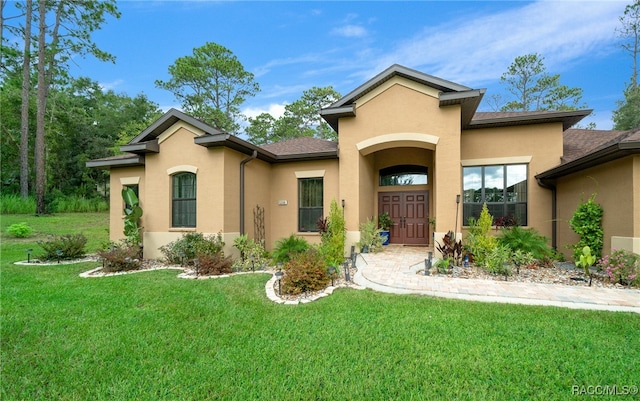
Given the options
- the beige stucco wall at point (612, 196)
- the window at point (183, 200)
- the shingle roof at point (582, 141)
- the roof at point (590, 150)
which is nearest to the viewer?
the roof at point (590, 150)

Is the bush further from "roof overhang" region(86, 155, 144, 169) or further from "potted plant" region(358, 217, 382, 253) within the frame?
"potted plant" region(358, 217, 382, 253)

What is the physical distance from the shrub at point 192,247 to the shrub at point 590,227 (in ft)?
33.4

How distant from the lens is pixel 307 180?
11.8 metres

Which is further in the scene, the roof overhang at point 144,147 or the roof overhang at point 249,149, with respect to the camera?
the roof overhang at point 144,147

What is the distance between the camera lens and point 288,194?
11.9m

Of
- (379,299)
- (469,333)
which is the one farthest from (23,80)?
(469,333)

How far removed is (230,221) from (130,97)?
29.9 m

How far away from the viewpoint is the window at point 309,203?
38.2 feet

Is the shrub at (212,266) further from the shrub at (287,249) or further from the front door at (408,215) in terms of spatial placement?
the front door at (408,215)

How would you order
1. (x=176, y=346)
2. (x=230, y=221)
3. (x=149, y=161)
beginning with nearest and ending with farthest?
(x=176, y=346), (x=230, y=221), (x=149, y=161)

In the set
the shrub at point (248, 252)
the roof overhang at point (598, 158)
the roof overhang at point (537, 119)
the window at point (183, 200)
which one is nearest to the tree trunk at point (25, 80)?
the window at point (183, 200)

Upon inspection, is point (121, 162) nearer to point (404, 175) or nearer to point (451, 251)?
point (404, 175)

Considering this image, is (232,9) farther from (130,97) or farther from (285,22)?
(130,97)

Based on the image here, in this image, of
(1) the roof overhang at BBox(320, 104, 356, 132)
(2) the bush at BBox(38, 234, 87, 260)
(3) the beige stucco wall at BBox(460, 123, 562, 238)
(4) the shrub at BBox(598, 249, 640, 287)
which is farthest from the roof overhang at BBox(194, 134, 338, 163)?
(4) the shrub at BBox(598, 249, 640, 287)
